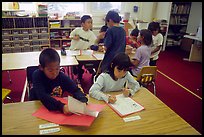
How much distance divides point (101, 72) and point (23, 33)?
3177 millimetres

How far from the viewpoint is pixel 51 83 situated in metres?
1.47

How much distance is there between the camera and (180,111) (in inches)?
104

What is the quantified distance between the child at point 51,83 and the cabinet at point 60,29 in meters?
3.70

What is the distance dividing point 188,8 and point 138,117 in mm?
5688

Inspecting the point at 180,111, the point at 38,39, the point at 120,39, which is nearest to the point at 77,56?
the point at 120,39

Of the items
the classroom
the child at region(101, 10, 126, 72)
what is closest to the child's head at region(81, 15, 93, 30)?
the classroom

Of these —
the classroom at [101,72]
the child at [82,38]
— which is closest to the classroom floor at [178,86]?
the classroom at [101,72]

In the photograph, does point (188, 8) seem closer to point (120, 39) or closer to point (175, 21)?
point (175, 21)

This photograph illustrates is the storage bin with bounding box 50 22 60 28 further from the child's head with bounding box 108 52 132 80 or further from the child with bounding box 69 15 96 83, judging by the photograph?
the child's head with bounding box 108 52 132 80

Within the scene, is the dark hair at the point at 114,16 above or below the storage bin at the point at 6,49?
above

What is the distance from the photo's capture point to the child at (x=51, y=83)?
4.15 ft

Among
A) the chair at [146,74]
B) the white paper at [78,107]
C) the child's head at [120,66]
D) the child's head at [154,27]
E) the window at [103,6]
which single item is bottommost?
the chair at [146,74]

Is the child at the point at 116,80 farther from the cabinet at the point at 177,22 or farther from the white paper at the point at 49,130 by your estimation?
the cabinet at the point at 177,22

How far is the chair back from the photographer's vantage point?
2.29m
